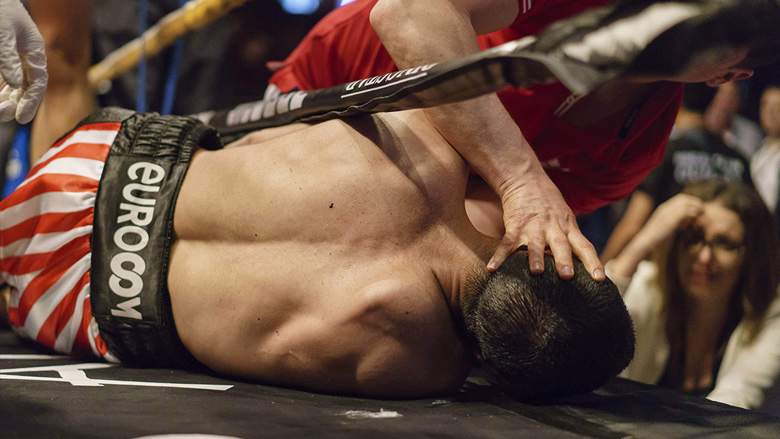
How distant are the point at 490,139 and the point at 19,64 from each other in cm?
62

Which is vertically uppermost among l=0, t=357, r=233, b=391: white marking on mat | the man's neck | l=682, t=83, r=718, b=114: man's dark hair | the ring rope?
l=682, t=83, r=718, b=114: man's dark hair

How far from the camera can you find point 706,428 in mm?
1104

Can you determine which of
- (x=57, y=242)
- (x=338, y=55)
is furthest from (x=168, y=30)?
(x=57, y=242)

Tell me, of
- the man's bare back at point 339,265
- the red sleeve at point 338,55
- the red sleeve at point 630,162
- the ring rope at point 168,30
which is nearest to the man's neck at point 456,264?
the man's bare back at point 339,265

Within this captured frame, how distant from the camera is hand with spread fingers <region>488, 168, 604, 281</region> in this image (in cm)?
112

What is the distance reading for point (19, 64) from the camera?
1.16 meters

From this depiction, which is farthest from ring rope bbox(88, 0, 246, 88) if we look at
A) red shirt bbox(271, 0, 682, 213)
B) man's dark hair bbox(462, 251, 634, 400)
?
man's dark hair bbox(462, 251, 634, 400)

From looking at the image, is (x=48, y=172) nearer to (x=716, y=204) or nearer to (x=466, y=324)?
(x=466, y=324)

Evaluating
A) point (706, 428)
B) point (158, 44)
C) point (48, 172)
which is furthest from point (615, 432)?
point (158, 44)

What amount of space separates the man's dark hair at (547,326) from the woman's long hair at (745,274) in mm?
1111

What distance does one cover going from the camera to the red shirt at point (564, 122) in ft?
4.97

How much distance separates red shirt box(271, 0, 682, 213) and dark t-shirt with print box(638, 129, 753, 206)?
3.12ft

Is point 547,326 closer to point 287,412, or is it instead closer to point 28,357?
point 287,412

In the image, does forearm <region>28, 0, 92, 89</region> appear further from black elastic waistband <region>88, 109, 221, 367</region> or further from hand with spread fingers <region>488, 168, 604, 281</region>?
hand with spread fingers <region>488, 168, 604, 281</region>
